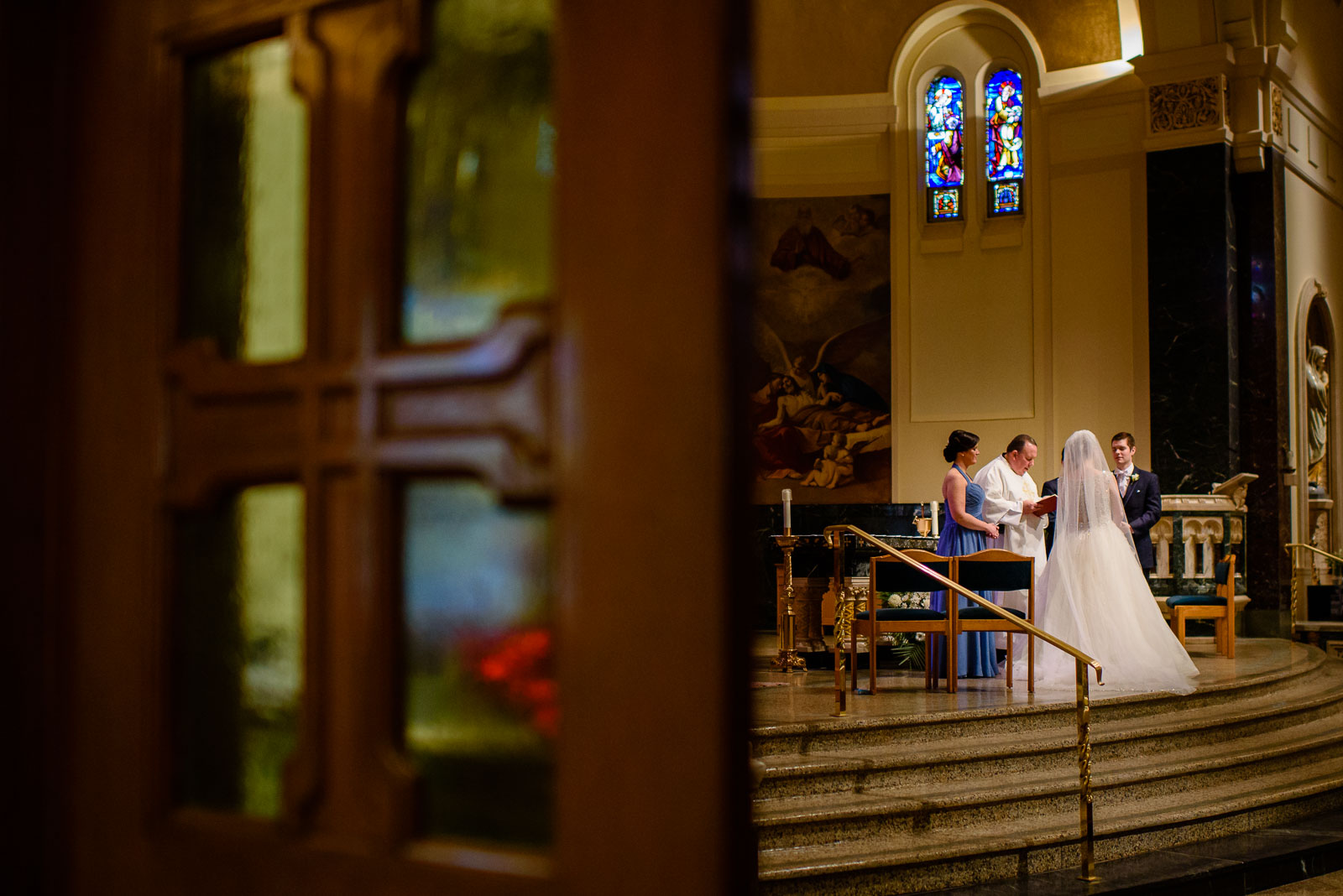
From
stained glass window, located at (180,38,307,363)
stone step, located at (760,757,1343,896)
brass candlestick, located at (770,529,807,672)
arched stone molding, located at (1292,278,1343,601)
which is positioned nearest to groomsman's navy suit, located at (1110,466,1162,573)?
brass candlestick, located at (770,529,807,672)

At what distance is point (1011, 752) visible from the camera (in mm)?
5840

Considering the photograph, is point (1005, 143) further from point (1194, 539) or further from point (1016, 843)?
point (1016, 843)

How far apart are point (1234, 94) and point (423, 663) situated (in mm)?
12892

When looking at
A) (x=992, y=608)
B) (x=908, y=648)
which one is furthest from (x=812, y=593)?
(x=992, y=608)

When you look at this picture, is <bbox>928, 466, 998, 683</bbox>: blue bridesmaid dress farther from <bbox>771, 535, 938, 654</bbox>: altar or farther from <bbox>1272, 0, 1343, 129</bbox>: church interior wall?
<bbox>1272, 0, 1343, 129</bbox>: church interior wall

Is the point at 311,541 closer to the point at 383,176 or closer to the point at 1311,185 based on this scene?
the point at 383,176

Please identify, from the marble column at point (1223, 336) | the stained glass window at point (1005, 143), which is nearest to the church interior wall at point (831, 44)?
the stained glass window at point (1005, 143)

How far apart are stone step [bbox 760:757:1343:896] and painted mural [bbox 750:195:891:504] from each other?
7415 mm

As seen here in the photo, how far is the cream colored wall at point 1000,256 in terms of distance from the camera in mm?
12641

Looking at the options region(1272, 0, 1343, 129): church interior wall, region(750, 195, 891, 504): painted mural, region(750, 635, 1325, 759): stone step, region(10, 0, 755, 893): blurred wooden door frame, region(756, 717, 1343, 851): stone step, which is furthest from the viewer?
region(750, 195, 891, 504): painted mural

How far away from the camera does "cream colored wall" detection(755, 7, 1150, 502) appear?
12.6 metres

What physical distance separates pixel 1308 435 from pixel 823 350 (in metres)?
5.62

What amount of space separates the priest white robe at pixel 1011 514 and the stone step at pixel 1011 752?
4.84ft

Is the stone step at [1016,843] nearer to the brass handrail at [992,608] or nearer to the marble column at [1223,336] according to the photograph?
the brass handrail at [992,608]
